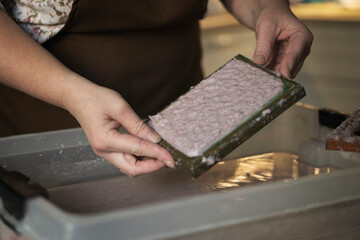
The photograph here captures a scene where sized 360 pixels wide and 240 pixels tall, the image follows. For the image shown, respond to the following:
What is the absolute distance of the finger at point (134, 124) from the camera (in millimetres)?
738

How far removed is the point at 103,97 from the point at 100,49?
33 centimetres

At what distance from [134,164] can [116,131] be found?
6cm

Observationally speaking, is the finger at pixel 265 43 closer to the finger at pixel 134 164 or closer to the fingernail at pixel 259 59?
the fingernail at pixel 259 59

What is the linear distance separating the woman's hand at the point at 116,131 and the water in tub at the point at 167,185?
7 centimetres

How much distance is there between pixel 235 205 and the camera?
57 cm

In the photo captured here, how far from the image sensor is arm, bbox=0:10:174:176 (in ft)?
2.39

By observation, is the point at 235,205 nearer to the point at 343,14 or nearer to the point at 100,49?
the point at 100,49

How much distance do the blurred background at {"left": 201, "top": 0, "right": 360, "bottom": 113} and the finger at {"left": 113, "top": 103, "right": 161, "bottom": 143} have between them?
1.55 metres

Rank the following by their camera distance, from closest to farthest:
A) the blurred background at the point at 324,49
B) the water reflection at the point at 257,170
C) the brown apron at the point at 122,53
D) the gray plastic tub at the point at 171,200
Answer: the gray plastic tub at the point at 171,200, the water reflection at the point at 257,170, the brown apron at the point at 122,53, the blurred background at the point at 324,49

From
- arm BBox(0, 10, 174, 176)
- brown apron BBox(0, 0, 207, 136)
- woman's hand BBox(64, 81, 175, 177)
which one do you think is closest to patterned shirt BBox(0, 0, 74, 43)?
brown apron BBox(0, 0, 207, 136)

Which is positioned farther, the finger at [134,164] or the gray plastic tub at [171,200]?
the finger at [134,164]

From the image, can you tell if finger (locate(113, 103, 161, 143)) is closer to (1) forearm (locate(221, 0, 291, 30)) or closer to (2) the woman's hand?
(2) the woman's hand

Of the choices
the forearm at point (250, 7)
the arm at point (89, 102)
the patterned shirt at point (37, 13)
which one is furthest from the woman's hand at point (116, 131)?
the forearm at point (250, 7)

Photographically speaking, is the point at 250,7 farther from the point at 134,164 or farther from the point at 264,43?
the point at 134,164
